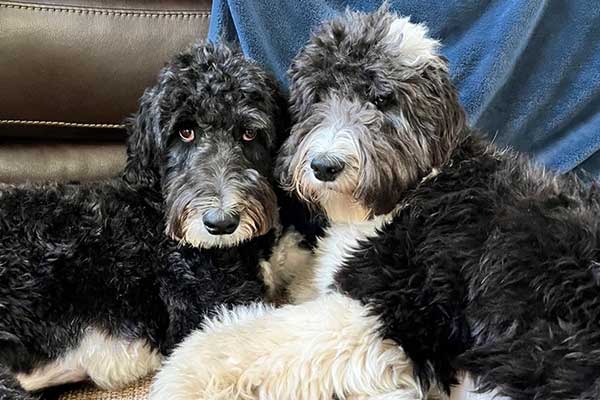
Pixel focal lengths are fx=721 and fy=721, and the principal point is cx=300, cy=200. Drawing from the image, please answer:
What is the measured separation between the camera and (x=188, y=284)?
1767 mm

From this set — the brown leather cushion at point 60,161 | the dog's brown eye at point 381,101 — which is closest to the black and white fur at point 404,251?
the dog's brown eye at point 381,101

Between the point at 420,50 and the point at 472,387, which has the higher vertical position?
the point at 420,50

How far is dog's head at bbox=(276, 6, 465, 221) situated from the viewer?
1581 mm

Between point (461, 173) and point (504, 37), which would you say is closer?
point (461, 173)

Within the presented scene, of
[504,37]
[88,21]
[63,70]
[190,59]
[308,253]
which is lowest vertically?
[308,253]

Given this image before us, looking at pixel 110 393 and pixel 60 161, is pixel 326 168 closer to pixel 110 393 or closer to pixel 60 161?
pixel 110 393

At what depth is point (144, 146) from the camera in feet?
5.90

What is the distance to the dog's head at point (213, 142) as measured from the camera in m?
1.67

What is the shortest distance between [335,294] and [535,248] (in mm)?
448

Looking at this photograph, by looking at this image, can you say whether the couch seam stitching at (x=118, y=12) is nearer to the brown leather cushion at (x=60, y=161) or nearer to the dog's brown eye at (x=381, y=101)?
the brown leather cushion at (x=60, y=161)

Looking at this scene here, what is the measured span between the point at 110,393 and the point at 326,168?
0.77 meters

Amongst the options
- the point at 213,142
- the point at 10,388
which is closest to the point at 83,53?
the point at 213,142

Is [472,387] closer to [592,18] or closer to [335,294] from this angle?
[335,294]

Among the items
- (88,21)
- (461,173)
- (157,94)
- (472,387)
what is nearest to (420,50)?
(461,173)
